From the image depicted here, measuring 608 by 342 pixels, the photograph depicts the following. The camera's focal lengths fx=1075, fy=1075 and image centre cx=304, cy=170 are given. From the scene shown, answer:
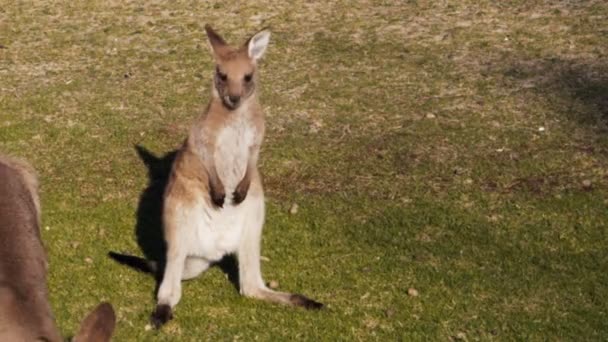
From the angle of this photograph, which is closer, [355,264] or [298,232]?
[355,264]

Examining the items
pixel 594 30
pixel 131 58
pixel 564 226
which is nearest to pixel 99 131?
pixel 131 58

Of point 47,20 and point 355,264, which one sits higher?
point 355,264

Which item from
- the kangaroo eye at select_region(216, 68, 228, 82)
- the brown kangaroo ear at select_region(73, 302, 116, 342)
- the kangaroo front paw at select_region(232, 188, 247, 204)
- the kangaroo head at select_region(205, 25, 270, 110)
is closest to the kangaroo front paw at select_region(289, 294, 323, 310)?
the kangaroo front paw at select_region(232, 188, 247, 204)

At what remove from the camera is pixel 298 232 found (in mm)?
5781

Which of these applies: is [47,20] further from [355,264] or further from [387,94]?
[355,264]

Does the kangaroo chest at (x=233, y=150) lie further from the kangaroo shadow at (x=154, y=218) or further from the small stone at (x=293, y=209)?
the small stone at (x=293, y=209)

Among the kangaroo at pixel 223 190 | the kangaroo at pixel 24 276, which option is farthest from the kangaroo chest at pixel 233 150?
the kangaroo at pixel 24 276

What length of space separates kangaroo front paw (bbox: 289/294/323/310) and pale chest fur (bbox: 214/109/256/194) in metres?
0.58

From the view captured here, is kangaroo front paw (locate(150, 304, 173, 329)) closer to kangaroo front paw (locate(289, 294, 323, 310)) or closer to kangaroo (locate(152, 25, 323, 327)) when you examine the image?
kangaroo (locate(152, 25, 323, 327))

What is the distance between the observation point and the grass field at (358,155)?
4.96 m

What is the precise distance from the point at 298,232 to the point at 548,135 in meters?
2.13

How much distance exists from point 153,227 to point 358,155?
156 centimetres

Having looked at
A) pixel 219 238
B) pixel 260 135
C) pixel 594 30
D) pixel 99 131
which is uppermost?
pixel 260 135

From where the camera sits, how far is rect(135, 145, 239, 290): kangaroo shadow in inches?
214
